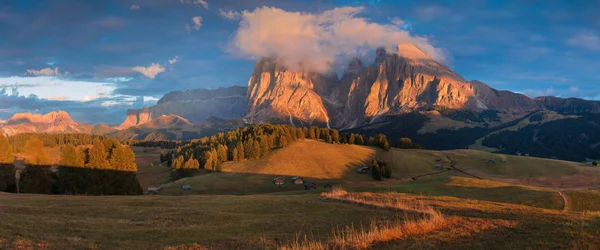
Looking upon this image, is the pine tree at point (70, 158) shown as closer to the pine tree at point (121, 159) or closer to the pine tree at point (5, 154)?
the pine tree at point (121, 159)

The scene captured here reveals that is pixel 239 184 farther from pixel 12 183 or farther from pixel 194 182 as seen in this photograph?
pixel 12 183

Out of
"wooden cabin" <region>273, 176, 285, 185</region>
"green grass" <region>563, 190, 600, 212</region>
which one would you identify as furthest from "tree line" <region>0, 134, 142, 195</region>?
"green grass" <region>563, 190, 600, 212</region>

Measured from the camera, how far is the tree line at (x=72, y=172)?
6794 centimetres

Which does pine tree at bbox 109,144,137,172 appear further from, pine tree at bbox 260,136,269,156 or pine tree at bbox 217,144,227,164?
pine tree at bbox 260,136,269,156

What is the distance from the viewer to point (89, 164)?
72125mm

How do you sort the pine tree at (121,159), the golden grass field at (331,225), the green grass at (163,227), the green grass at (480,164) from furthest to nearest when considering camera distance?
the green grass at (480,164)
the pine tree at (121,159)
the green grass at (163,227)
the golden grass field at (331,225)

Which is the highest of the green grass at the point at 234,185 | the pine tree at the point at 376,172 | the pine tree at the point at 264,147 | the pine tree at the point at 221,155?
the pine tree at the point at 264,147

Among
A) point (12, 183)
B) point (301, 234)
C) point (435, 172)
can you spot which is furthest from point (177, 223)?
point (435, 172)

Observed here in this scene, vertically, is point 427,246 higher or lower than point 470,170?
higher

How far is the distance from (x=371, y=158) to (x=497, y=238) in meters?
130

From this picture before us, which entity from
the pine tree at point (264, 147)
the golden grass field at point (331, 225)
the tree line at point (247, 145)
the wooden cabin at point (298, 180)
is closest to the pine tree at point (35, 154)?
the golden grass field at point (331, 225)

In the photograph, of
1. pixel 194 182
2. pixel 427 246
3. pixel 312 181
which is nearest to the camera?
pixel 427 246

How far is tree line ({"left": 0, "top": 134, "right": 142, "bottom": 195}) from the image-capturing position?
67938 mm

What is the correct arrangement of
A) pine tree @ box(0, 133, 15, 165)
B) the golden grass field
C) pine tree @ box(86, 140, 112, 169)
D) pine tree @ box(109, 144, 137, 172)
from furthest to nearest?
pine tree @ box(109, 144, 137, 172), pine tree @ box(86, 140, 112, 169), pine tree @ box(0, 133, 15, 165), the golden grass field
